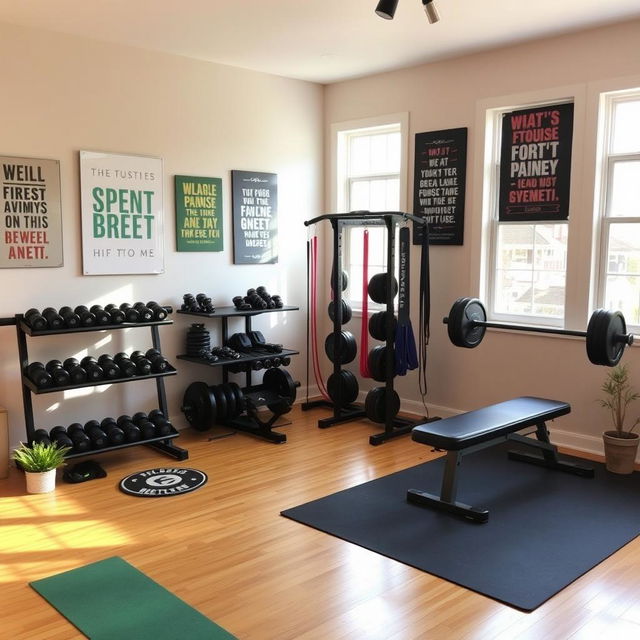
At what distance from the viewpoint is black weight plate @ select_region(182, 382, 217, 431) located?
4.90 m

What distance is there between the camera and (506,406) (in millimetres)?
4148

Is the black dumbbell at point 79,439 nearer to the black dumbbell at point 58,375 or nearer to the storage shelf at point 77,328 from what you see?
the black dumbbell at point 58,375

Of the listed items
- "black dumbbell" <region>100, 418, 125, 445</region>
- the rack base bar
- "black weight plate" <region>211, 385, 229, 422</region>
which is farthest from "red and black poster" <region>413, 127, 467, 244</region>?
"black dumbbell" <region>100, 418, 125, 445</region>

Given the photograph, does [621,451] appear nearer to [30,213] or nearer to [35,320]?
[35,320]

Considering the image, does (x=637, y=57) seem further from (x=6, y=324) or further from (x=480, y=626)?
(x=6, y=324)

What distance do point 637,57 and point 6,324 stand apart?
4084mm

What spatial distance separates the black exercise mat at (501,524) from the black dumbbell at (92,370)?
1478 millimetres

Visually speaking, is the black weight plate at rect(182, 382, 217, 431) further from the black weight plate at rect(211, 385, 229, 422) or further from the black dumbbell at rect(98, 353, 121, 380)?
the black dumbbell at rect(98, 353, 121, 380)

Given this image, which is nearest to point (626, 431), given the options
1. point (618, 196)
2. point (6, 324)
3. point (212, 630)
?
point (618, 196)

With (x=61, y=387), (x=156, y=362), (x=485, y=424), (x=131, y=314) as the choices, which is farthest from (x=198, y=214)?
(x=485, y=424)

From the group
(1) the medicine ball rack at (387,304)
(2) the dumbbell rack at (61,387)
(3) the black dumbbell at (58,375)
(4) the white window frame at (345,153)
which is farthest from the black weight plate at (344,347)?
(3) the black dumbbell at (58,375)

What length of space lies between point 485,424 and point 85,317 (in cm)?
242

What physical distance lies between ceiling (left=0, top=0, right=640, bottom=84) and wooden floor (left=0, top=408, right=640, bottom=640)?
2695 mm

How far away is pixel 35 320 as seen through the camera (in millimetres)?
4047
